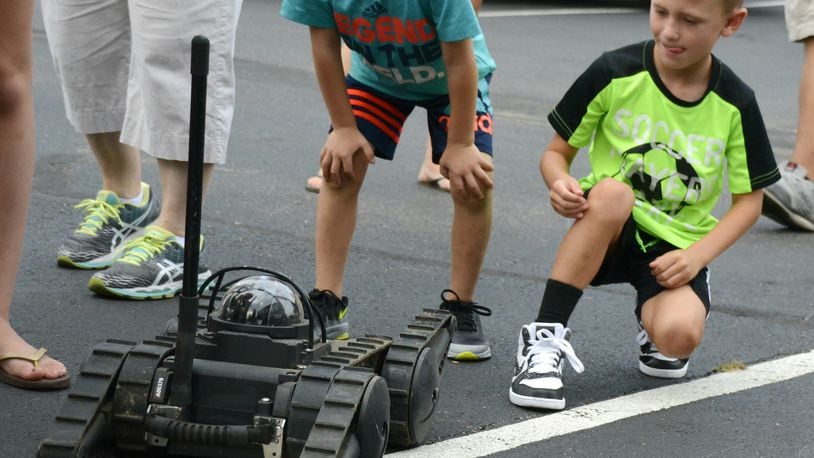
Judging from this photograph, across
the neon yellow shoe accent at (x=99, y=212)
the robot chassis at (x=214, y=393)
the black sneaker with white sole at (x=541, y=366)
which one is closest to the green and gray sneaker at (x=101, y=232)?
the neon yellow shoe accent at (x=99, y=212)

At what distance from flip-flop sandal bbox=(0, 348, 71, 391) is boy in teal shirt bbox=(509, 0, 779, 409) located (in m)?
1.29

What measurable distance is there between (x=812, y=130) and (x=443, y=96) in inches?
118

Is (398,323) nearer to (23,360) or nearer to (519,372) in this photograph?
(519,372)

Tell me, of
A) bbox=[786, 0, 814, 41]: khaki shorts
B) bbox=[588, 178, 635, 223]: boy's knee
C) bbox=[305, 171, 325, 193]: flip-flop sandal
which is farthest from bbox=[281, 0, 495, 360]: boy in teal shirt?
bbox=[786, 0, 814, 41]: khaki shorts

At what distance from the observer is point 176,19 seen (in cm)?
442

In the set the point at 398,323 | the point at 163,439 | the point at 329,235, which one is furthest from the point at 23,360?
the point at 398,323

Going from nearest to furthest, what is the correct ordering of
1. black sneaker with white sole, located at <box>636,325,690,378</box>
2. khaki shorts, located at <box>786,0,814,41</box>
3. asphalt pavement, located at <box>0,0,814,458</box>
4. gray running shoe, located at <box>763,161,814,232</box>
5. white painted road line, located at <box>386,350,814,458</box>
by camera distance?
white painted road line, located at <box>386,350,814,458</box> → asphalt pavement, located at <box>0,0,814,458</box> → black sneaker with white sole, located at <box>636,325,690,378</box> → gray running shoe, located at <box>763,161,814,232</box> → khaki shorts, located at <box>786,0,814,41</box>

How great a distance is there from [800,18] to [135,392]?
473 centimetres

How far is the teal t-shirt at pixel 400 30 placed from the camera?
3875 mm

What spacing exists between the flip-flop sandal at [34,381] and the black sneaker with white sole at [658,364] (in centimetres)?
179

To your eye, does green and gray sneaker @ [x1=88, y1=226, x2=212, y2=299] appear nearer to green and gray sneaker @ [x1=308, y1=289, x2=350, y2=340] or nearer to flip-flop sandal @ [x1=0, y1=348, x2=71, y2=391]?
green and gray sneaker @ [x1=308, y1=289, x2=350, y2=340]

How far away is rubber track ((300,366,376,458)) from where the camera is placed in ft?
8.89

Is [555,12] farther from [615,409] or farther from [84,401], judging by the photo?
[84,401]

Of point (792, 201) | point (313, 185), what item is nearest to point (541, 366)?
point (313, 185)
